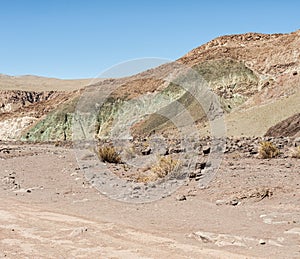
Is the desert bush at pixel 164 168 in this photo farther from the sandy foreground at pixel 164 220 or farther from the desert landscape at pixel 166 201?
the sandy foreground at pixel 164 220

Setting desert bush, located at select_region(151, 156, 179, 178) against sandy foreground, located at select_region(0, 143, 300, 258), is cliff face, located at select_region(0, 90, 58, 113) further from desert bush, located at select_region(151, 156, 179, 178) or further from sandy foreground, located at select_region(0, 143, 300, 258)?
sandy foreground, located at select_region(0, 143, 300, 258)

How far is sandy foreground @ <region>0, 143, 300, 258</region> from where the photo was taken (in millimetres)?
7324

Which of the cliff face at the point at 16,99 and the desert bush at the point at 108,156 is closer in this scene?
the desert bush at the point at 108,156

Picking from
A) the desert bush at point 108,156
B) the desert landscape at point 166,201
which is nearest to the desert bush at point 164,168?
the desert landscape at point 166,201

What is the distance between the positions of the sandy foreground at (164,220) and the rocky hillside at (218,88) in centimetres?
2424

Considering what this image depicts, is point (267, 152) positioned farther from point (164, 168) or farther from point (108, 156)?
point (108, 156)

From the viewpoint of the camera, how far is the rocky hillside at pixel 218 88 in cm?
4375

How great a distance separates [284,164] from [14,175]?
934cm

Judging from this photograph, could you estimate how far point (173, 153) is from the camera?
68.9 ft

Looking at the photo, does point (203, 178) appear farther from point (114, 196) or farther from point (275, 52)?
point (275, 52)

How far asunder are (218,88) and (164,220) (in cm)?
4249

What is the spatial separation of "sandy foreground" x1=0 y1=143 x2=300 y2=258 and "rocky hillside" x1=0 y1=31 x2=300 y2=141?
79.5 ft

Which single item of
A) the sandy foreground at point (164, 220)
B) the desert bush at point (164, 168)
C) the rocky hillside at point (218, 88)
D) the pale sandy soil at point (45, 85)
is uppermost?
the pale sandy soil at point (45, 85)

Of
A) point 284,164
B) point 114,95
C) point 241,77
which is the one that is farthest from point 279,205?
point 114,95
